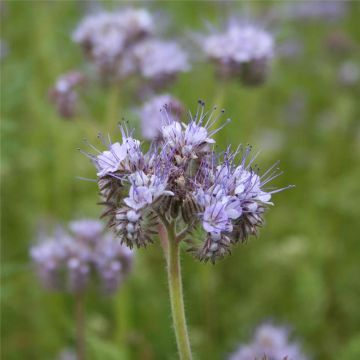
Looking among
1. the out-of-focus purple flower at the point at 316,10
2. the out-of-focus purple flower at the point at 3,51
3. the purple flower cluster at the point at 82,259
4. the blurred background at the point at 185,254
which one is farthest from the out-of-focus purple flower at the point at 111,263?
the out-of-focus purple flower at the point at 316,10

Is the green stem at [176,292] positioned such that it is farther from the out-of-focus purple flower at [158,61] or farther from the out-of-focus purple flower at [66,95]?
the out-of-focus purple flower at [158,61]

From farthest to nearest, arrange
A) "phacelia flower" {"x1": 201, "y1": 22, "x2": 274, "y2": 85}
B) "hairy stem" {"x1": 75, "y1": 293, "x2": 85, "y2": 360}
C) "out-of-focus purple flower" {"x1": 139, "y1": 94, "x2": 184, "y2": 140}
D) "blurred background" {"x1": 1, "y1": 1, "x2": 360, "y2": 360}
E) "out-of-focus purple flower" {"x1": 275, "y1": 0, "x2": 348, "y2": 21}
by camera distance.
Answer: "out-of-focus purple flower" {"x1": 275, "y1": 0, "x2": 348, "y2": 21} < "blurred background" {"x1": 1, "y1": 1, "x2": 360, "y2": 360} < "phacelia flower" {"x1": 201, "y1": 22, "x2": 274, "y2": 85} < "out-of-focus purple flower" {"x1": 139, "y1": 94, "x2": 184, "y2": 140} < "hairy stem" {"x1": 75, "y1": 293, "x2": 85, "y2": 360}

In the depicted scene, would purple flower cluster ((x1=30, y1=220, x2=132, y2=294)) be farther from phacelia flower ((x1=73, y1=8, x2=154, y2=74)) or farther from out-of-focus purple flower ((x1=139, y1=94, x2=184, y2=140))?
phacelia flower ((x1=73, y1=8, x2=154, y2=74))

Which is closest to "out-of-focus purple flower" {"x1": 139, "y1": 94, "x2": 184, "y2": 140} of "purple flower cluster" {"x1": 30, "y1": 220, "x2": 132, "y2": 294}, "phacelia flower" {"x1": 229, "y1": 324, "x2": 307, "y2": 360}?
"purple flower cluster" {"x1": 30, "y1": 220, "x2": 132, "y2": 294}

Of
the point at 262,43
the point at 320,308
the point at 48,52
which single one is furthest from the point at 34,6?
the point at 320,308

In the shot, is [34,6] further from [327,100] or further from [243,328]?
[243,328]

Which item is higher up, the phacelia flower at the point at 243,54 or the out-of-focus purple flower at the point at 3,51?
the out-of-focus purple flower at the point at 3,51
